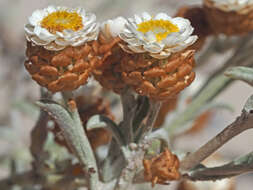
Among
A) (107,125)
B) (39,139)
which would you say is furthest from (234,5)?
(39,139)

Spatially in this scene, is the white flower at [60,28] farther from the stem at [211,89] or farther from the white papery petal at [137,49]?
the stem at [211,89]

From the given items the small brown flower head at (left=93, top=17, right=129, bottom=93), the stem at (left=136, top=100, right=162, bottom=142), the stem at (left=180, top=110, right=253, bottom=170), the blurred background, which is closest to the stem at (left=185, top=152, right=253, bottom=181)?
the stem at (left=180, top=110, right=253, bottom=170)

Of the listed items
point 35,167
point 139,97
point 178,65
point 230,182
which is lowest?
point 230,182

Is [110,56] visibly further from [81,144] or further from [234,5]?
[234,5]

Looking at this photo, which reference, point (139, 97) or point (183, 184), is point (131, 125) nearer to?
point (139, 97)

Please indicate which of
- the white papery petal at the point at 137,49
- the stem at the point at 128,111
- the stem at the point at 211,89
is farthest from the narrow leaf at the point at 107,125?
the stem at the point at 211,89

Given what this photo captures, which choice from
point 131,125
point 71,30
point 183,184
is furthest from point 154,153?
point 183,184

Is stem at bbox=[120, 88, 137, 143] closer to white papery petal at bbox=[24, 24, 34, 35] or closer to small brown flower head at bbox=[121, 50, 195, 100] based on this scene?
small brown flower head at bbox=[121, 50, 195, 100]

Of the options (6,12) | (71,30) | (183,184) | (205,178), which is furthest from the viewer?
(6,12)
